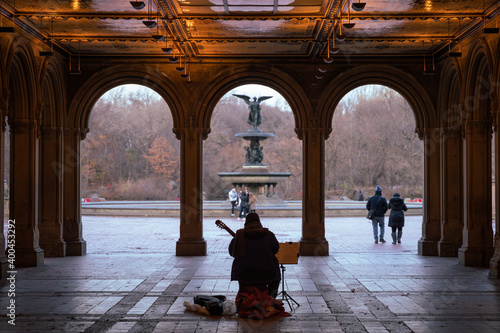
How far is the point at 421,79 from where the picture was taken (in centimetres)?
1561

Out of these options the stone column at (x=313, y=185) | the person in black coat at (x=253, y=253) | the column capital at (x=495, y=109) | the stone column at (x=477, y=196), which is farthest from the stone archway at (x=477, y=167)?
the person in black coat at (x=253, y=253)

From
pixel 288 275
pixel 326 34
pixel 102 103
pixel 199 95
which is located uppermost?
pixel 102 103

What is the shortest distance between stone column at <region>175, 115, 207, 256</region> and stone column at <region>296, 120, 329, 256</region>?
2739mm

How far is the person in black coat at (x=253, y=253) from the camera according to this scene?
783 cm

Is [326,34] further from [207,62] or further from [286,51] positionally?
[207,62]

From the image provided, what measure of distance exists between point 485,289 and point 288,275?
12.0ft

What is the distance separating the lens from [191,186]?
15500mm

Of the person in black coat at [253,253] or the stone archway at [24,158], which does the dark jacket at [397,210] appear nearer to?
the stone archway at [24,158]

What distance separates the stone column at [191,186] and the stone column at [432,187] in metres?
5.86

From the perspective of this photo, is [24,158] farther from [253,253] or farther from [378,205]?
[378,205]

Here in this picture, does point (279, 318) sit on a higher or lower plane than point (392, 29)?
lower

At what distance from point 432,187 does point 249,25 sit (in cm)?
673

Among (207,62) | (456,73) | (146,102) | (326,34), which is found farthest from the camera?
(146,102)

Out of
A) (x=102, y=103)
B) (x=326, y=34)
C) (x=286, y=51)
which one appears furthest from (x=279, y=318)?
(x=102, y=103)
